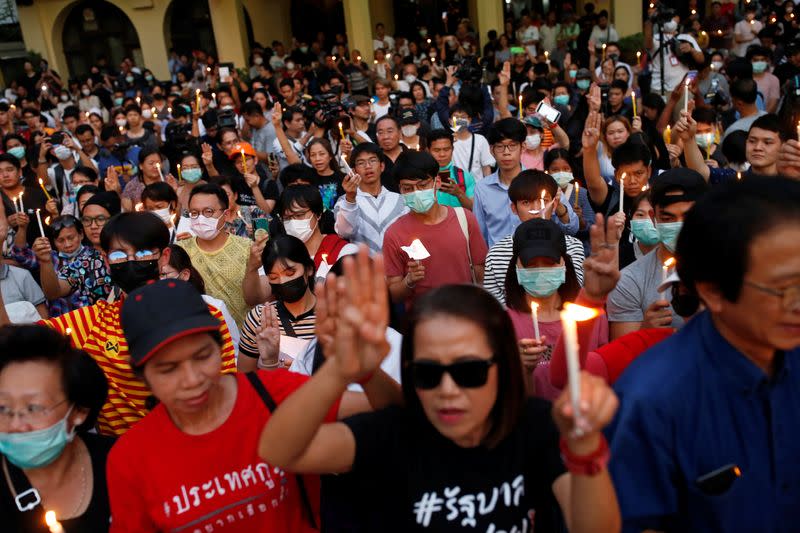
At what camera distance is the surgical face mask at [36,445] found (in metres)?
2.19

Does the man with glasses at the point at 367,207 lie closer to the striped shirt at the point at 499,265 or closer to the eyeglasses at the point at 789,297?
the striped shirt at the point at 499,265

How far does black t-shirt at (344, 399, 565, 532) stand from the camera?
1788 mm

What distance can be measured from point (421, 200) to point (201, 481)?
2790 mm

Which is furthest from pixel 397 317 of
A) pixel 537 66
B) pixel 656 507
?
pixel 537 66

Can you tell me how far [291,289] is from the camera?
12.2 ft

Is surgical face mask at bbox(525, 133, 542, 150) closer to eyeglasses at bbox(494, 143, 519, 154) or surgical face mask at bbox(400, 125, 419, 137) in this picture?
eyeglasses at bbox(494, 143, 519, 154)

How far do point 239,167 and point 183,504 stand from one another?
18.5ft

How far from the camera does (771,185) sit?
159cm

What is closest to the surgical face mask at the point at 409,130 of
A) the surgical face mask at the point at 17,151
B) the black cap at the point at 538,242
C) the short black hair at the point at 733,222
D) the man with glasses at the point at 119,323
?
the black cap at the point at 538,242

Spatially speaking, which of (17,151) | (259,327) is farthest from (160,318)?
(17,151)

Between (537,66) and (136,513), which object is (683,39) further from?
(136,513)

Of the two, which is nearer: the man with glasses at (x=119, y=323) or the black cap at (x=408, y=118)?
the man with glasses at (x=119, y=323)

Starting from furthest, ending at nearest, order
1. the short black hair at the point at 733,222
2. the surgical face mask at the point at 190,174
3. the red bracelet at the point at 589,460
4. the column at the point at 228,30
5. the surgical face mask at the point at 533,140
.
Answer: the column at the point at 228,30
the surgical face mask at the point at 190,174
the surgical face mask at the point at 533,140
the short black hair at the point at 733,222
the red bracelet at the point at 589,460

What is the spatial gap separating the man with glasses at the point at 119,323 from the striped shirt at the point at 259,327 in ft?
1.04
